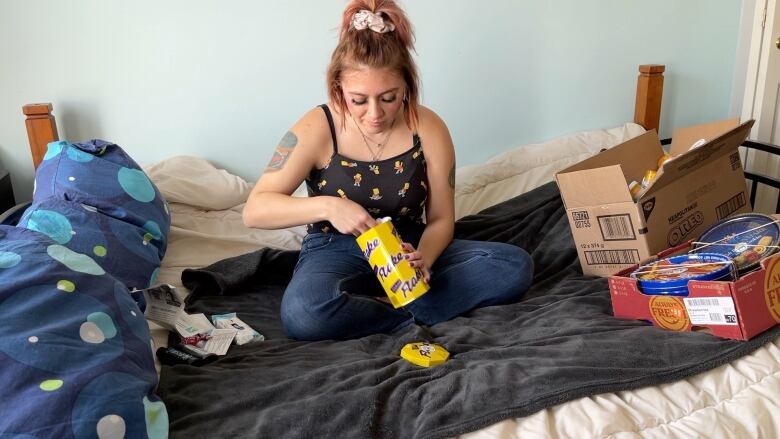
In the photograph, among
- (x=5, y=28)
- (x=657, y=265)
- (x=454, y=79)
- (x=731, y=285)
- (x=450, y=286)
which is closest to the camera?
(x=731, y=285)

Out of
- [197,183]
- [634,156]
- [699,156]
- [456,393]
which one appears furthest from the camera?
[197,183]

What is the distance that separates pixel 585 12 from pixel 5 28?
5.67ft

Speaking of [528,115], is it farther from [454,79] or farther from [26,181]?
[26,181]

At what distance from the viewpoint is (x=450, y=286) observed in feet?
4.70

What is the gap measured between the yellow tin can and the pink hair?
0.34 metres

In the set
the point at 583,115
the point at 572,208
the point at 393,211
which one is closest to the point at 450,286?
the point at 393,211

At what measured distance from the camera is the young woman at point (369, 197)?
4.34ft

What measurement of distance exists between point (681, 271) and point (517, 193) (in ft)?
2.66

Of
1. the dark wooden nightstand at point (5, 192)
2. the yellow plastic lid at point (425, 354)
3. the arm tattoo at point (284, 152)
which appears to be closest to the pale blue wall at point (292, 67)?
the dark wooden nightstand at point (5, 192)

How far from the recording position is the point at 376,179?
1464 mm

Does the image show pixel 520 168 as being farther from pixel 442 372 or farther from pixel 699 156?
pixel 442 372

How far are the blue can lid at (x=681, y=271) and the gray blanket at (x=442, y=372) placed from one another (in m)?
0.09

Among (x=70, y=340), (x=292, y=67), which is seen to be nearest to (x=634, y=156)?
(x=292, y=67)

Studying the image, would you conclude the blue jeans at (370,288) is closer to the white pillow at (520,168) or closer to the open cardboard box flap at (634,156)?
the open cardboard box flap at (634,156)
